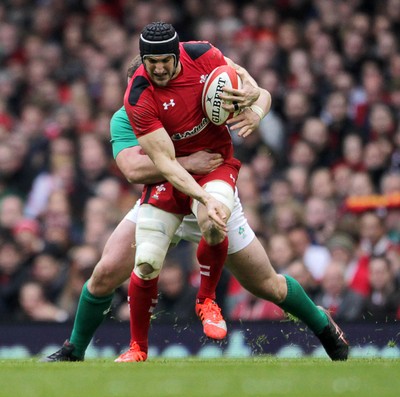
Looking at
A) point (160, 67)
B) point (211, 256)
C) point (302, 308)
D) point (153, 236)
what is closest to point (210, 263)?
point (211, 256)

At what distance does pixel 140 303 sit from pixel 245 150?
5184 mm

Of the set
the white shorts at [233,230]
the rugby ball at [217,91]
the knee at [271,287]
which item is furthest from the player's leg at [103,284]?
the rugby ball at [217,91]

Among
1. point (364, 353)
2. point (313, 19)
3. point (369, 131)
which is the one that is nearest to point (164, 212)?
point (364, 353)

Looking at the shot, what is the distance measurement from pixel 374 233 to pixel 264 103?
328cm

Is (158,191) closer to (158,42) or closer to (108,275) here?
(108,275)

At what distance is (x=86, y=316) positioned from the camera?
827 centimetres

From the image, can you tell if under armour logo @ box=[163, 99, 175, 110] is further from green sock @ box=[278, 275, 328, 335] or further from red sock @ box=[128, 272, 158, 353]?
green sock @ box=[278, 275, 328, 335]

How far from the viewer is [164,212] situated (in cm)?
775

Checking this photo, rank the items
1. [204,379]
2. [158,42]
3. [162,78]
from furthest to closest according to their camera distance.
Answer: [162,78]
[158,42]
[204,379]

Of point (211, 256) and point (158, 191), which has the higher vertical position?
point (158, 191)

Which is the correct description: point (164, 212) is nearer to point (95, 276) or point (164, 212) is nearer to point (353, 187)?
point (95, 276)

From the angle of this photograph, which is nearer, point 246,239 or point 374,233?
point 246,239

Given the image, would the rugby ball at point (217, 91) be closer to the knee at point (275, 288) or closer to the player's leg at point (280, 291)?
the player's leg at point (280, 291)

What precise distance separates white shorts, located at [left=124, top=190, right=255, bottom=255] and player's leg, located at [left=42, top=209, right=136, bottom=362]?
13 centimetres
